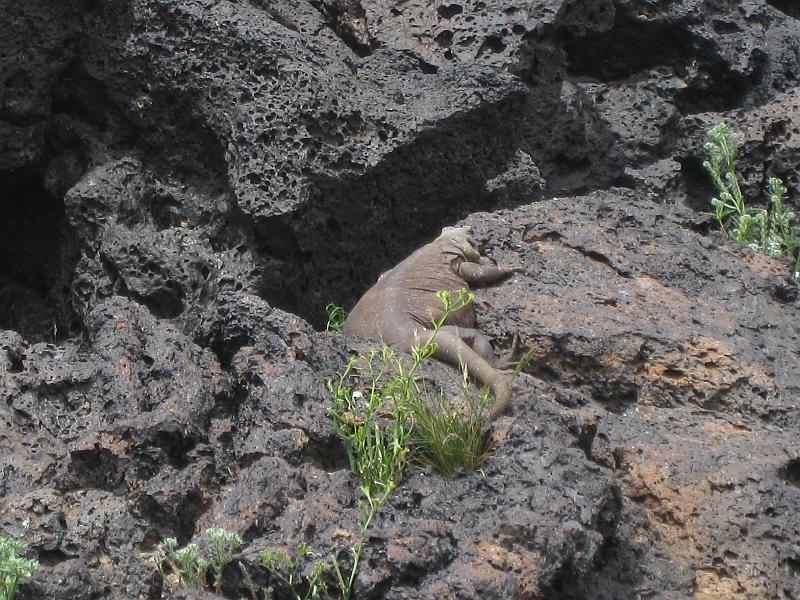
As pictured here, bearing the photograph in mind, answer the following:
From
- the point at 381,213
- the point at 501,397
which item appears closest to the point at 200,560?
the point at 501,397

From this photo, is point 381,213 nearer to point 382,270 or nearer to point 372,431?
point 382,270

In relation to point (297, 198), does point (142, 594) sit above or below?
below

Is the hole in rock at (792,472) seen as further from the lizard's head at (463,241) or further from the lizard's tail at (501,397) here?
the lizard's head at (463,241)

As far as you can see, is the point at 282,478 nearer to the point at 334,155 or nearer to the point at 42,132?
the point at 334,155

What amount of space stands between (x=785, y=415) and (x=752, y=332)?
0.55 meters

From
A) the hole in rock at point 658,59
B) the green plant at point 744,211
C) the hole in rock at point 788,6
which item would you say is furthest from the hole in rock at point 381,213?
the hole in rock at point 788,6

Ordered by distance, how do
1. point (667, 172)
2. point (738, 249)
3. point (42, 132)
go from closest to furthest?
→ point (738, 249), point (42, 132), point (667, 172)

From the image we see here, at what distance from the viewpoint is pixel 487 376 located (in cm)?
540

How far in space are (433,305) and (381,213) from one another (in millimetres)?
706

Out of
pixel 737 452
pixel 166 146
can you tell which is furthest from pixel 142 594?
pixel 166 146

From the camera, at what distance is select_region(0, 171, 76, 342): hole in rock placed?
7.30m

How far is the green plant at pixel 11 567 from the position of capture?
13.0 ft

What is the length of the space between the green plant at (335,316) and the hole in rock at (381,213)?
0.05m

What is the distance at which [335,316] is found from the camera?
7133mm
